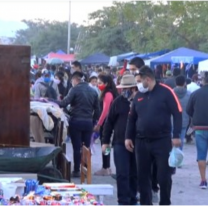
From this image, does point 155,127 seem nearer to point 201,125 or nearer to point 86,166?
point 86,166

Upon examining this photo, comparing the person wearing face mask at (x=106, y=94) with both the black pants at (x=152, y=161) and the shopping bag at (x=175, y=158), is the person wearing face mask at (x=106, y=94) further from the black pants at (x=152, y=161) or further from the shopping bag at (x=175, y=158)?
the shopping bag at (x=175, y=158)

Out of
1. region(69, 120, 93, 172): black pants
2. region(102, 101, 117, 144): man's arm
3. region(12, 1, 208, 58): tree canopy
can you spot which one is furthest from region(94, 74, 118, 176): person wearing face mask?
region(12, 1, 208, 58): tree canopy

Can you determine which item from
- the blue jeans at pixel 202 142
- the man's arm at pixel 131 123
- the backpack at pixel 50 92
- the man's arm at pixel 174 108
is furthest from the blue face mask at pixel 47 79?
the man's arm at pixel 174 108

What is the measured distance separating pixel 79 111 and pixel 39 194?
6.04 meters

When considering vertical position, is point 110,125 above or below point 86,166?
above

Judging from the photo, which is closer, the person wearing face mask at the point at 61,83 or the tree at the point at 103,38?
the person wearing face mask at the point at 61,83

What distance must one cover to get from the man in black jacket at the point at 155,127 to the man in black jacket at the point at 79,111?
3.48 m

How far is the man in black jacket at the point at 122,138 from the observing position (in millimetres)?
9117

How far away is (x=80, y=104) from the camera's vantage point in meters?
11.9

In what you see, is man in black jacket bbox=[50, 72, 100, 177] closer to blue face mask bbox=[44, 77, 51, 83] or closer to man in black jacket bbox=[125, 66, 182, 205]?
man in black jacket bbox=[125, 66, 182, 205]

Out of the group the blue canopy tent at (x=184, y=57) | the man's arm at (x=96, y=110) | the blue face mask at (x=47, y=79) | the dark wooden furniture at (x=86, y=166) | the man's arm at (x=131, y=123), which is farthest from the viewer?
the blue canopy tent at (x=184, y=57)

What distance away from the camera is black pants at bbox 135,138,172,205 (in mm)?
8273

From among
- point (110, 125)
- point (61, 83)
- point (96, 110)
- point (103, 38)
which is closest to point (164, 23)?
point (103, 38)

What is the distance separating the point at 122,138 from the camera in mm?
9164
